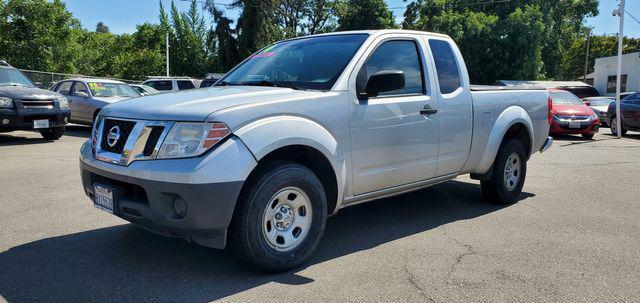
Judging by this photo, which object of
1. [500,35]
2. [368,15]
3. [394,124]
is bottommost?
[394,124]

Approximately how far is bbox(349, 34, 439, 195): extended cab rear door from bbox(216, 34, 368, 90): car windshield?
7.5 inches

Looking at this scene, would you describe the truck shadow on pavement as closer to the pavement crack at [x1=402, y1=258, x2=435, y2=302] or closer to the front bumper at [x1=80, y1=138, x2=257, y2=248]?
the front bumper at [x1=80, y1=138, x2=257, y2=248]

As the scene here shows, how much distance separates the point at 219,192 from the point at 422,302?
1.53 meters

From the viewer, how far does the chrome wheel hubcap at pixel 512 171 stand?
634 cm

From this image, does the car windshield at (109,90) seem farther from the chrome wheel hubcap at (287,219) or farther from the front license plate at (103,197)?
the chrome wheel hubcap at (287,219)

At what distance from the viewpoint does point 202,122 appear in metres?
3.51

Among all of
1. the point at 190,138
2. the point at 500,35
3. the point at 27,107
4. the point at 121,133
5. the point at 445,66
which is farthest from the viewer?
the point at 500,35

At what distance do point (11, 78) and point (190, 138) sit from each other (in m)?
10.7

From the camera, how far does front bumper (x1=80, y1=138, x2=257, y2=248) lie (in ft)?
11.2

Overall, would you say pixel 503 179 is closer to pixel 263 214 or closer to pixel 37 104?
pixel 263 214

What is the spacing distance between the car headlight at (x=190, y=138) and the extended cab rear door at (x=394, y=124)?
123cm

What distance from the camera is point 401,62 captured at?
16.5 feet

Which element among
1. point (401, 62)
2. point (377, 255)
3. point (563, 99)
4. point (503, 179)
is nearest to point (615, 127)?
point (563, 99)

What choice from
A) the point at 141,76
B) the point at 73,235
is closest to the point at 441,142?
the point at 73,235
